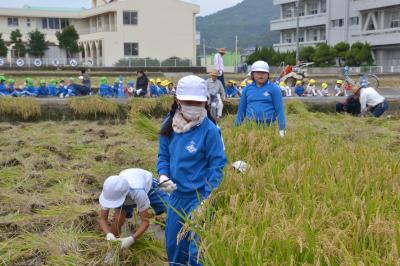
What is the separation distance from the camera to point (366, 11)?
38375 mm

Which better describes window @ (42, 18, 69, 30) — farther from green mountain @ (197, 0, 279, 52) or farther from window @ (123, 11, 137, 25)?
green mountain @ (197, 0, 279, 52)

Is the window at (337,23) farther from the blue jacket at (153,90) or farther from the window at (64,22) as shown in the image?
the blue jacket at (153,90)

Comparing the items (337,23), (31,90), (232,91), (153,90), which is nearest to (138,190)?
(31,90)

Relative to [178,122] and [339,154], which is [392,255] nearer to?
[178,122]

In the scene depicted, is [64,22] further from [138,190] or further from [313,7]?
[138,190]

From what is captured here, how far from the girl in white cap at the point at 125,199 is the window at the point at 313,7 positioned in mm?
43887

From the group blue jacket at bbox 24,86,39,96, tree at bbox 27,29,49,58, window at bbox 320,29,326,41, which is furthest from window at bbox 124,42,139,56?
blue jacket at bbox 24,86,39,96

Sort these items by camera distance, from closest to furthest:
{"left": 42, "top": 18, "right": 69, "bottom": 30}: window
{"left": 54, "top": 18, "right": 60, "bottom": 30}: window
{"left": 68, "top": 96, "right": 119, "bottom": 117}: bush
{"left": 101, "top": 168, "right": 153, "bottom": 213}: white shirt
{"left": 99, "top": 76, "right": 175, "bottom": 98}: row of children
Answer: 1. {"left": 101, "top": 168, "right": 153, "bottom": 213}: white shirt
2. {"left": 68, "top": 96, "right": 119, "bottom": 117}: bush
3. {"left": 99, "top": 76, "right": 175, "bottom": 98}: row of children
4. {"left": 42, "top": 18, "right": 69, "bottom": 30}: window
5. {"left": 54, "top": 18, "right": 60, "bottom": 30}: window

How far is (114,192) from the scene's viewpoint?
311 centimetres

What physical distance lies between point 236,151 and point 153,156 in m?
1.73

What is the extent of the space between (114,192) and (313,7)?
44.9 meters

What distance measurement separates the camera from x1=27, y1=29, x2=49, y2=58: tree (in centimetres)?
3666

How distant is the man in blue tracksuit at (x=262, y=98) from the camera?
4918mm

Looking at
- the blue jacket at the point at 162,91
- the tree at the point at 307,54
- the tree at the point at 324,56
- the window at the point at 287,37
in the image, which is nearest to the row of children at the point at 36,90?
the blue jacket at the point at 162,91
